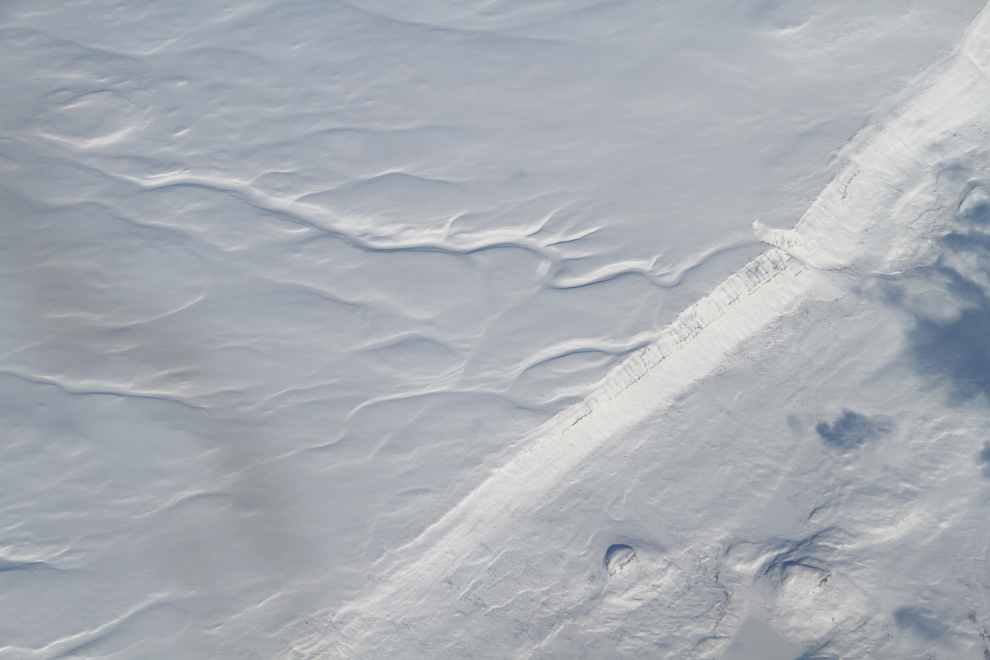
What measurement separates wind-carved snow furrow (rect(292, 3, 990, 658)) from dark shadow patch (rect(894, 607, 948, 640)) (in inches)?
75.7

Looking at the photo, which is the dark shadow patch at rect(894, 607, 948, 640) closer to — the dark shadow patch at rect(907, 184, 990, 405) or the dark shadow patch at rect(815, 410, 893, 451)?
the dark shadow patch at rect(815, 410, 893, 451)

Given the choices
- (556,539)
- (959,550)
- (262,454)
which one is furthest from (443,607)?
(959,550)

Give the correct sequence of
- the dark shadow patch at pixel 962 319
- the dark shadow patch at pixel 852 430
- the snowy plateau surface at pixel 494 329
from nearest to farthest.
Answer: the snowy plateau surface at pixel 494 329 < the dark shadow patch at pixel 852 430 < the dark shadow patch at pixel 962 319

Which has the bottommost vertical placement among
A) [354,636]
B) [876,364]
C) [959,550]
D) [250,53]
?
[354,636]

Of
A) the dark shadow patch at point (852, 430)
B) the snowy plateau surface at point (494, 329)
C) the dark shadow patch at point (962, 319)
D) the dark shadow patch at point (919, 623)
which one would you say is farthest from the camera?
the dark shadow patch at point (962, 319)

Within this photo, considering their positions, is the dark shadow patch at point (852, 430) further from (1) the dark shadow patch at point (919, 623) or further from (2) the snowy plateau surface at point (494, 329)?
(1) the dark shadow patch at point (919, 623)

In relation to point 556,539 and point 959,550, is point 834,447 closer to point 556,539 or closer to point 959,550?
point 959,550

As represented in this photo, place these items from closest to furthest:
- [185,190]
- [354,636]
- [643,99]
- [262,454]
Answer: [354,636]
[262,454]
[185,190]
[643,99]

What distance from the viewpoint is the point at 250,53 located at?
608 cm

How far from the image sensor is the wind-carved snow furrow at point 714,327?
4.33m

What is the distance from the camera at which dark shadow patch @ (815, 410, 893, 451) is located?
4.67m

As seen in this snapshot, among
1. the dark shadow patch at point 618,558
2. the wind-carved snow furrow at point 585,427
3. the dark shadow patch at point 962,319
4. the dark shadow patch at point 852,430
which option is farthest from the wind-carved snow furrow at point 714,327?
the dark shadow patch at point 852,430

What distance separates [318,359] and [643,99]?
363 centimetres

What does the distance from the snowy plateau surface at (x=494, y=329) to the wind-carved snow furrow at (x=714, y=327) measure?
1.0 inches
